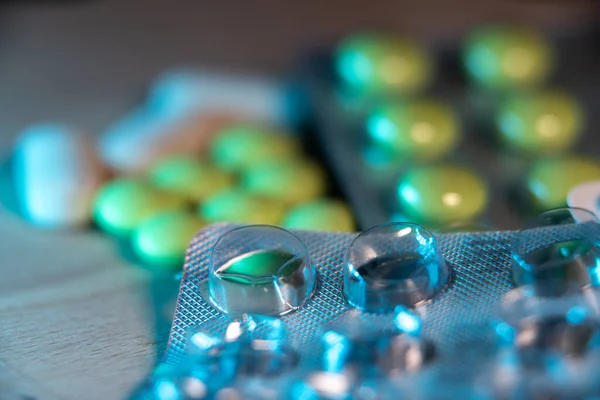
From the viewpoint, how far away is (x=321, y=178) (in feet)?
3.29

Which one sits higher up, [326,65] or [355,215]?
[326,65]

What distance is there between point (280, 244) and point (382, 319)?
12 cm

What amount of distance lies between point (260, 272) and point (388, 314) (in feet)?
0.39

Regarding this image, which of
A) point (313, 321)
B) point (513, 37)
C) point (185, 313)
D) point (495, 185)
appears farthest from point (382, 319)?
point (513, 37)

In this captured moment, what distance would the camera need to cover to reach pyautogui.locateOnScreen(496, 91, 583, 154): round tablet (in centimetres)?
97

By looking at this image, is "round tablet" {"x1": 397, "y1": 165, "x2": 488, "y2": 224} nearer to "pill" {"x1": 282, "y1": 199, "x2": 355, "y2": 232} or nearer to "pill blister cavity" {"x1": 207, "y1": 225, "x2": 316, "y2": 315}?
"pill" {"x1": 282, "y1": 199, "x2": 355, "y2": 232}

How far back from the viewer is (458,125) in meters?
1.02

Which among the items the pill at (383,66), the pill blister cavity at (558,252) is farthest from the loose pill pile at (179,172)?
the pill blister cavity at (558,252)

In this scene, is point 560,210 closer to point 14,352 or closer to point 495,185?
point 495,185

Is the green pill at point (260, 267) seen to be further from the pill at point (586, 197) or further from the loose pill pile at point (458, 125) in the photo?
the pill at point (586, 197)

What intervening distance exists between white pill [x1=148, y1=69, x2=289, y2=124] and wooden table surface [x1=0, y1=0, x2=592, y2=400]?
0.08m

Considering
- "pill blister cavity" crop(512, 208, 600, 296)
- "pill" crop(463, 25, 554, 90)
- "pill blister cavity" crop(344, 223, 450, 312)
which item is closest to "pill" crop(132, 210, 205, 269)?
"pill blister cavity" crop(344, 223, 450, 312)

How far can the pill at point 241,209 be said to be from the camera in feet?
2.95

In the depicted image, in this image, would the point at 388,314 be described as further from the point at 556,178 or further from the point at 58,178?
the point at 58,178
